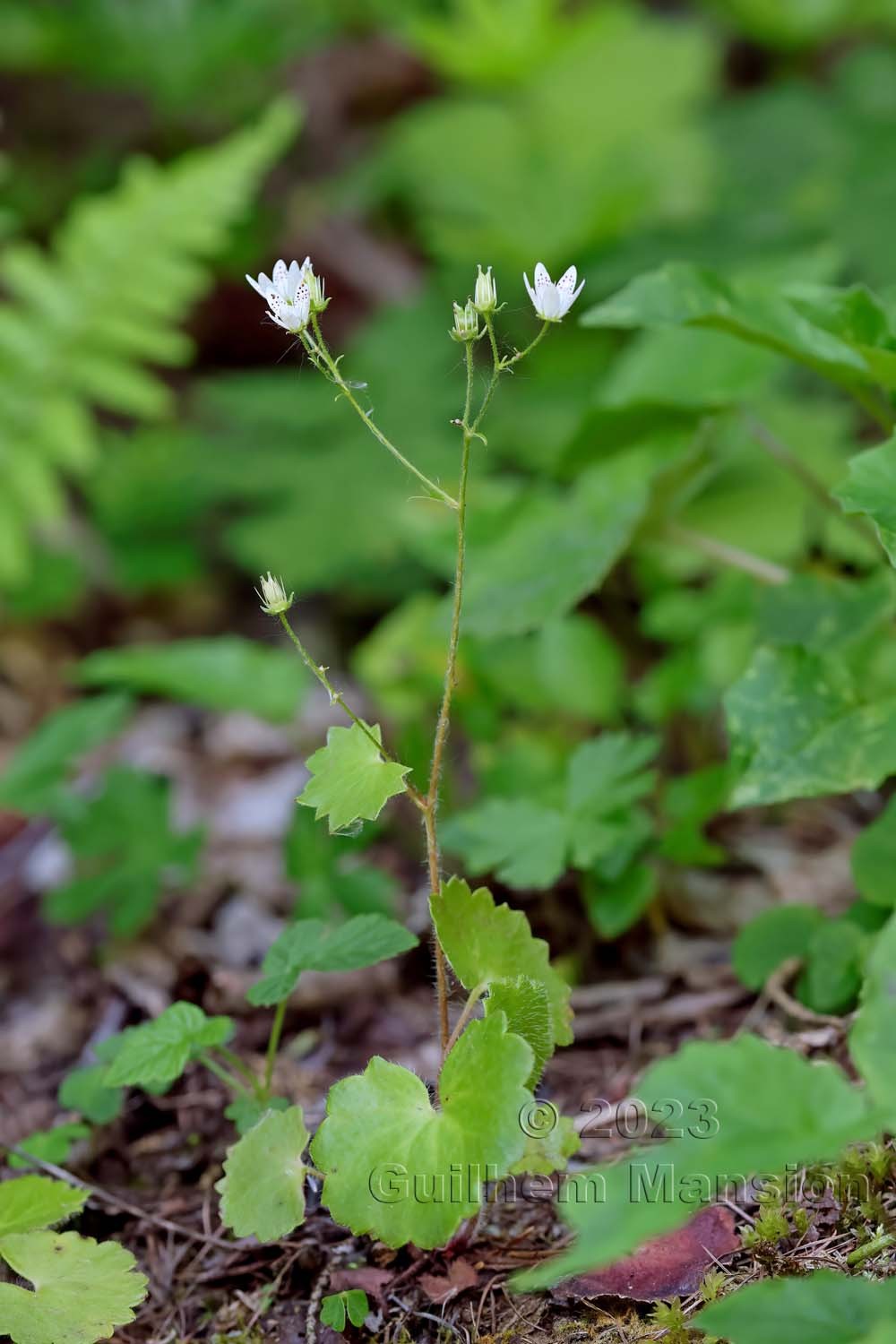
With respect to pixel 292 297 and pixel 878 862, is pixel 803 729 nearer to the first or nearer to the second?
pixel 878 862

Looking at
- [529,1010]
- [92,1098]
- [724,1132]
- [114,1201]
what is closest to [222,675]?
[92,1098]

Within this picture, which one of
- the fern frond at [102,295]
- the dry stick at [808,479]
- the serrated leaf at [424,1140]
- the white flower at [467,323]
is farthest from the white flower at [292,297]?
the fern frond at [102,295]

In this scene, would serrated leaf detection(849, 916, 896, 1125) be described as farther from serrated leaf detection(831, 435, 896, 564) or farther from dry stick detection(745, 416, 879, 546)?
dry stick detection(745, 416, 879, 546)

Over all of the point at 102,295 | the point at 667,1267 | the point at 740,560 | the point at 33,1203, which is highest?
the point at 102,295

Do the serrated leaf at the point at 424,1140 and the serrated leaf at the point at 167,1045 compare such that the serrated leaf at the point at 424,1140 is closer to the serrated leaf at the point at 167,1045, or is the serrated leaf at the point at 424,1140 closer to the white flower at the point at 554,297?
the serrated leaf at the point at 167,1045

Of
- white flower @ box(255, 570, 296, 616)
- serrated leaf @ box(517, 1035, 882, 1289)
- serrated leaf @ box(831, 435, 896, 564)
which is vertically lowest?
serrated leaf @ box(517, 1035, 882, 1289)

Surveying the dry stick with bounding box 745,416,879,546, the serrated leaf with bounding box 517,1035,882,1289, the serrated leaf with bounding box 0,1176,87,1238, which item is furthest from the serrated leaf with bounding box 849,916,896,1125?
the dry stick with bounding box 745,416,879,546
